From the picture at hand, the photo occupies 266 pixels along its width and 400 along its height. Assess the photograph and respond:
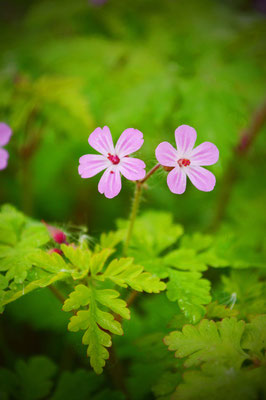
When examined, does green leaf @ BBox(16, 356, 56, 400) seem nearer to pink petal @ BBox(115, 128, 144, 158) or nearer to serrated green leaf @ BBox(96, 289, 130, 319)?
serrated green leaf @ BBox(96, 289, 130, 319)

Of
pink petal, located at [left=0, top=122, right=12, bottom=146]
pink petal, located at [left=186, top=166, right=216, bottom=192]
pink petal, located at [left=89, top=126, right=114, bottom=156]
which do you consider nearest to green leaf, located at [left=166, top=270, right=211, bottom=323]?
pink petal, located at [left=186, top=166, right=216, bottom=192]

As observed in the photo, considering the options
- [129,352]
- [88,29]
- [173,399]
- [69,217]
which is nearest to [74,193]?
[69,217]

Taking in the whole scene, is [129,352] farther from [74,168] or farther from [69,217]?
[74,168]

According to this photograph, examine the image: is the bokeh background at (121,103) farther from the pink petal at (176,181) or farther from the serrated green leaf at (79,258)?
the serrated green leaf at (79,258)

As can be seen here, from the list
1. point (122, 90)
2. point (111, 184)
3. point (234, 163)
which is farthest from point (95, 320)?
point (234, 163)

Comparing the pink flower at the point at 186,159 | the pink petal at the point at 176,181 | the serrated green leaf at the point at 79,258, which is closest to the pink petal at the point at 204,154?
the pink flower at the point at 186,159

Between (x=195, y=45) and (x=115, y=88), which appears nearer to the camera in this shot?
(x=115, y=88)

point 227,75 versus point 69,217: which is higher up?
point 227,75
